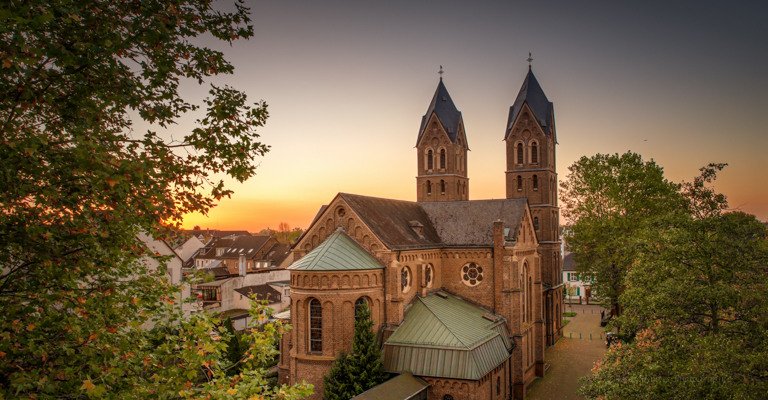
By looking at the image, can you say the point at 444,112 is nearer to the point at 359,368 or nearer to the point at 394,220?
the point at 394,220

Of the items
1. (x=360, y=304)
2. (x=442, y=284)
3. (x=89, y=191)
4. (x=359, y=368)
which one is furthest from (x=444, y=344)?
(x=89, y=191)

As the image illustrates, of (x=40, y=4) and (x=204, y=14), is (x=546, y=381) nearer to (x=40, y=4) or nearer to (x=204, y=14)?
(x=204, y=14)

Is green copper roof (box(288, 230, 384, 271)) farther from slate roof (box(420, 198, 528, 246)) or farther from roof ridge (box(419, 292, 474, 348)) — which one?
slate roof (box(420, 198, 528, 246))

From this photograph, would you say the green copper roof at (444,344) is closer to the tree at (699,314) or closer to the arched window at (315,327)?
the arched window at (315,327)

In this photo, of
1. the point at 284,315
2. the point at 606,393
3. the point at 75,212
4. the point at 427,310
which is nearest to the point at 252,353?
the point at 75,212

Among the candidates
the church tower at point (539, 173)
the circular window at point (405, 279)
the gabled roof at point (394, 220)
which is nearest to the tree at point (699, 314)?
the circular window at point (405, 279)

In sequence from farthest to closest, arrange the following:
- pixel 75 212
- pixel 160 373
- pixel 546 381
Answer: pixel 546 381 → pixel 160 373 → pixel 75 212

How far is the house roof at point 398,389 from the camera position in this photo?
2219cm

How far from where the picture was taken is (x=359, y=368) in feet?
81.5

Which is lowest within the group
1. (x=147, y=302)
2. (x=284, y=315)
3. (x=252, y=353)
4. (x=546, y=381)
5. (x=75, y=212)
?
(x=546, y=381)

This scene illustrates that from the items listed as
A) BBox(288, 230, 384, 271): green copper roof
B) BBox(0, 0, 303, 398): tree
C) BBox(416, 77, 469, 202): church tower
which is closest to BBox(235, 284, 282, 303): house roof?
BBox(416, 77, 469, 202): church tower

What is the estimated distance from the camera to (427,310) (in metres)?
29.2

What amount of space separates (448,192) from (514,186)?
6076 mm

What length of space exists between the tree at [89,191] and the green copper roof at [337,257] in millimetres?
17450
